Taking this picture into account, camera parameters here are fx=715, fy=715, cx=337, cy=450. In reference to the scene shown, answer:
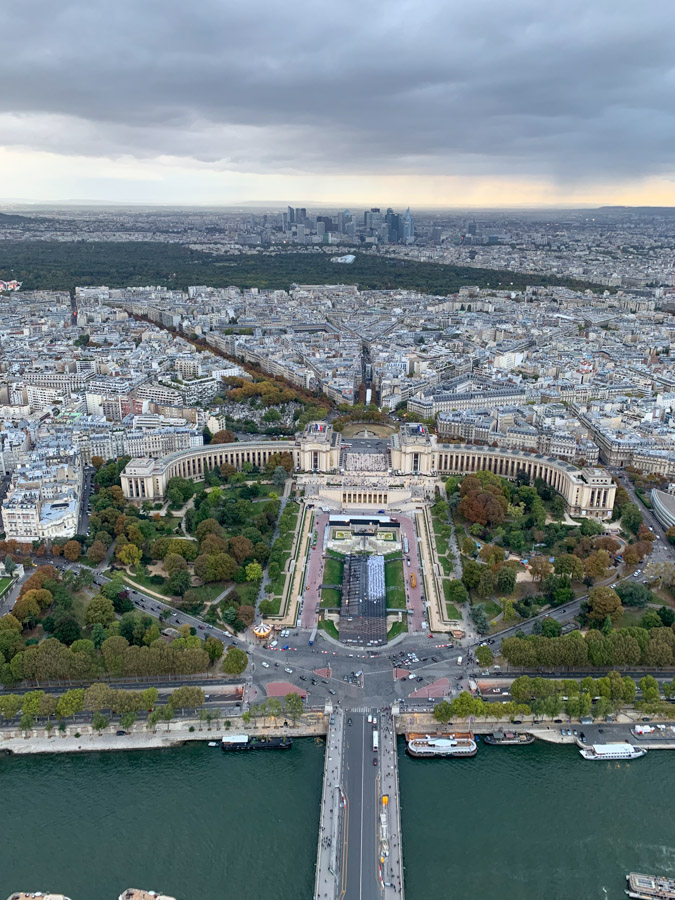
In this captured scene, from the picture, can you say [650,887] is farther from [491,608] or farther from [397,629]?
[491,608]

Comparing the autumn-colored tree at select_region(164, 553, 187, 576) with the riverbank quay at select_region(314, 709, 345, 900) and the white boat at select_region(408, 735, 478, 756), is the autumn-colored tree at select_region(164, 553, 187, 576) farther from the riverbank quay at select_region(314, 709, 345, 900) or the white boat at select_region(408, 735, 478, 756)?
the white boat at select_region(408, 735, 478, 756)

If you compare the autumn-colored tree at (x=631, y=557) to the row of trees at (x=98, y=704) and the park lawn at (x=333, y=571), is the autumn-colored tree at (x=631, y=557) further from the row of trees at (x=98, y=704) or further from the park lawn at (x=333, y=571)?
the row of trees at (x=98, y=704)

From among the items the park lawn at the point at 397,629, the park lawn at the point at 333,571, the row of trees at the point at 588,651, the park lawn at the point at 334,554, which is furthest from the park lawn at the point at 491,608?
the park lawn at the point at 334,554

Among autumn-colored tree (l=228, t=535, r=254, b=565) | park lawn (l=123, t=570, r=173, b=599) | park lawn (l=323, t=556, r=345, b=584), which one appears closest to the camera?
park lawn (l=123, t=570, r=173, b=599)

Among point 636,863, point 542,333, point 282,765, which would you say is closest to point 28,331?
point 542,333

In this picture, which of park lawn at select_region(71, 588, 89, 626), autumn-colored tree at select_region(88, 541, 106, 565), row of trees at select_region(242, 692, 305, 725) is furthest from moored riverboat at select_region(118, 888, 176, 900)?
autumn-colored tree at select_region(88, 541, 106, 565)

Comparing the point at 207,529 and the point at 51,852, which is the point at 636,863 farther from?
the point at 207,529

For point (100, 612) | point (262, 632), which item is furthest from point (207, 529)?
point (262, 632)
